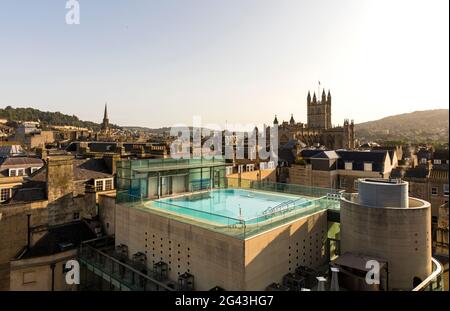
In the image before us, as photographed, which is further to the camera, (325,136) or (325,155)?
(325,136)

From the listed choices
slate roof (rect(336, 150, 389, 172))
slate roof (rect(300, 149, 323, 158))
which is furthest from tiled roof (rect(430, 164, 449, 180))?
slate roof (rect(300, 149, 323, 158))

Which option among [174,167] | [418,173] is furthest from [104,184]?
[418,173]

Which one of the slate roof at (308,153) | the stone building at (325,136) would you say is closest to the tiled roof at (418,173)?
the slate roof at (308,153)

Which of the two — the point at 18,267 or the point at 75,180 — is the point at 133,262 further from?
the point at 75,180

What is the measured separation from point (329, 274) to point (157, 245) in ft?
32.2

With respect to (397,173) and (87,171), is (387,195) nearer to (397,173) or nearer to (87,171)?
(87,171)

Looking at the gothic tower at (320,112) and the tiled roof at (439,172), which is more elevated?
the gothic tower at (320,112)

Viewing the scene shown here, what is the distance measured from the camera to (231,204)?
72.0ft

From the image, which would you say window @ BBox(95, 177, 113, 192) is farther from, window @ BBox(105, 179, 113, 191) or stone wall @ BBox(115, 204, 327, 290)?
stone wall @ BBox(115, 204, 327, 290)

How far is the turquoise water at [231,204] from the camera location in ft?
55.2

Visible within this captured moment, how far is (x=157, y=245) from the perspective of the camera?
17.6 meters

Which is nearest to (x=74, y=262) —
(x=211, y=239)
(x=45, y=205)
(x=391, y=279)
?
(x=45, y=205)

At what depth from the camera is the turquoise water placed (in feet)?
55.2

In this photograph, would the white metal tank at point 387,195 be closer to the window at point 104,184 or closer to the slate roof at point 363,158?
the window at point 104,184
